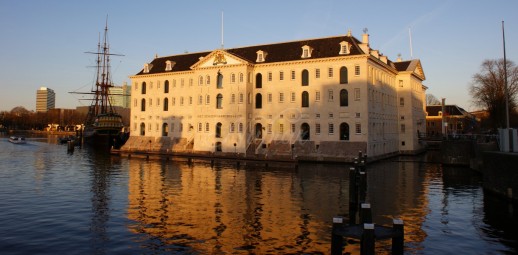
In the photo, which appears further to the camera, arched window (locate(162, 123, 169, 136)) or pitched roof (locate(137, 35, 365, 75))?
arched window (locate(162, 123, 169, 136))

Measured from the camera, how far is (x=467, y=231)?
62.5 feet

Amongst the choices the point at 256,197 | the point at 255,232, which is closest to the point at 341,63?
the point at 256,197

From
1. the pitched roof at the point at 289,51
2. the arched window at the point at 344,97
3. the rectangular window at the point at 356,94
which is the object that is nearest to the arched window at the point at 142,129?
the pitched roof at the point at 289,51

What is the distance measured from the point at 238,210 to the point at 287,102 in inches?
1430

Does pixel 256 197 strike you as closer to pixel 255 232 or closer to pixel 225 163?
pixel 255 232

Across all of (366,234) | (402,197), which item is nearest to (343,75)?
(402,197)

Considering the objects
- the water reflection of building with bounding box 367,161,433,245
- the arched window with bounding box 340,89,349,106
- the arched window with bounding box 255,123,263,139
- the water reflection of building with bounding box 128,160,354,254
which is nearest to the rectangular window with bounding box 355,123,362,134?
the arched window with bounding box 340,89,349,106

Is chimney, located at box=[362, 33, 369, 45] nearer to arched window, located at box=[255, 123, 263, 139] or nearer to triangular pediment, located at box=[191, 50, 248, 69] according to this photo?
triangular pediment, located at box=[191, 50, 248, 69]

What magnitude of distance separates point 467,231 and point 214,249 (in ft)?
40.7

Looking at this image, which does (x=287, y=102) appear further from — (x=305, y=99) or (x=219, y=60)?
(x=219, y=60)

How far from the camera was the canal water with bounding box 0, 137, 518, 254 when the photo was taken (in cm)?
1634

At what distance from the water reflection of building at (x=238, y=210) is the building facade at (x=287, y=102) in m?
16.7

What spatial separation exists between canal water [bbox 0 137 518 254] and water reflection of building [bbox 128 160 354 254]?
55 millimetres

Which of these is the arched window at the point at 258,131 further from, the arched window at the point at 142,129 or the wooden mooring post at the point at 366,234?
the wooden mooring post at the point at 366,234
